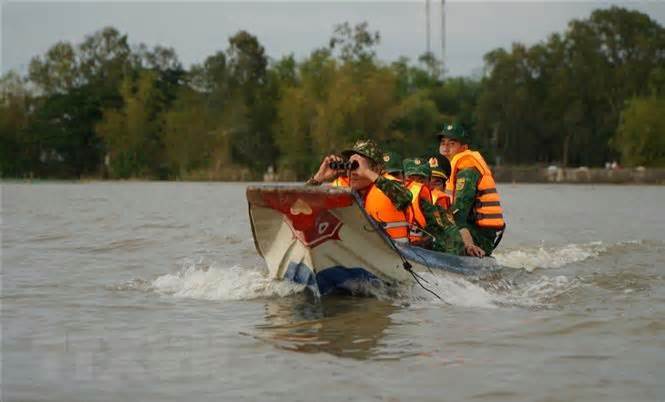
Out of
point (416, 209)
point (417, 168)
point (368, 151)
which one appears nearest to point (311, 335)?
point (368, 151)

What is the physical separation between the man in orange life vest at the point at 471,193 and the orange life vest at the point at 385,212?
1.22 m

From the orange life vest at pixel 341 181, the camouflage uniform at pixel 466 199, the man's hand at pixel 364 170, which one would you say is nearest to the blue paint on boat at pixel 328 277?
the man's hand at pixel 364 170

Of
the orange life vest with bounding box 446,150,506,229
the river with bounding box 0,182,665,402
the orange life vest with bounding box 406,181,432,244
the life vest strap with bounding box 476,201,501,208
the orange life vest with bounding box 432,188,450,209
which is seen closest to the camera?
the river with bounding box 0,182,665,402

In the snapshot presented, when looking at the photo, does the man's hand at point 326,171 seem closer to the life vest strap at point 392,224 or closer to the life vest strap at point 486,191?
the life vest strap at point 392,224

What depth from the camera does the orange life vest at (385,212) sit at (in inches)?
350

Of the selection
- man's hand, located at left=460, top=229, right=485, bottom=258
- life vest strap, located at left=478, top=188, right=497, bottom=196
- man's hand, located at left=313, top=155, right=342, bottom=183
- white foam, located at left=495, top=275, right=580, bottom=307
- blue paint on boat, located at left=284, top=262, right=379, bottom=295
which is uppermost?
man's hand, located at left=313, top=155, right=342, bottom=183

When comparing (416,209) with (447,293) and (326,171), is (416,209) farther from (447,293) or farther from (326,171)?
(326,171)

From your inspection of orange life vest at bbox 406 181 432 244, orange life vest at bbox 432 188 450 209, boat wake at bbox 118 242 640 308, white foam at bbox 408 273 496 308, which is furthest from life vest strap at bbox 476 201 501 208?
white foam at bbox 408 273 496 308

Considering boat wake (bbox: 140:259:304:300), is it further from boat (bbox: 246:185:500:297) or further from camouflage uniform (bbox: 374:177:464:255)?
camouflage uniform (bbox: 374:177:464:255)

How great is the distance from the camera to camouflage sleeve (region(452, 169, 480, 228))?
10117 mm

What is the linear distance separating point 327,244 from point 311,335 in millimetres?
1263

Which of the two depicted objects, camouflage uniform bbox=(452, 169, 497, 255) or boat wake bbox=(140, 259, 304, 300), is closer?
boat wake bbox=(140, 259, 304, 300)

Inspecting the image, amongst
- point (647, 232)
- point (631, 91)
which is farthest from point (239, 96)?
point (647, 232)

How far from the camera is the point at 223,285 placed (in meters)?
9.60
